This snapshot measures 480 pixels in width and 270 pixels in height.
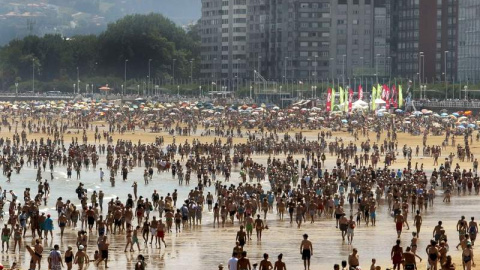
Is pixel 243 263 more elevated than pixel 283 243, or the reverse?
pixel 243 263

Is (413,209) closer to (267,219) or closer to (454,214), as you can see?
(454,214)

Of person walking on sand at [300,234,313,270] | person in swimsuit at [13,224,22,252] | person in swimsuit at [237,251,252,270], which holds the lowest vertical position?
person in swimsuit at [13,224,22,252]

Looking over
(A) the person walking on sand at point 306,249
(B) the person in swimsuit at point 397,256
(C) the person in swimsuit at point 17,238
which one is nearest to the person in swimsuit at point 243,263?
(A) the person walking on sand at point 306,249

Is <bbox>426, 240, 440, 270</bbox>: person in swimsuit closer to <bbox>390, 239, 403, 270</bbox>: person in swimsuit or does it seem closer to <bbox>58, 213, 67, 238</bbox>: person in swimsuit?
<bbox>390, 239, 403, 270</bbox>: person in swimsuit

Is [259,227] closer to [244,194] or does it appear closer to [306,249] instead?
[306,249]

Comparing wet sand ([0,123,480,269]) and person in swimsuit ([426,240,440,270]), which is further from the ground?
person in swimsuit ([426,240,440,270])

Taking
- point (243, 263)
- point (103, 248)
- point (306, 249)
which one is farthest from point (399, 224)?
point (243, 263)

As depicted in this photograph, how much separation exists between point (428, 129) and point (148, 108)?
183ft

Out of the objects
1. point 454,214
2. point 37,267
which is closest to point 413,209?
point 454,214

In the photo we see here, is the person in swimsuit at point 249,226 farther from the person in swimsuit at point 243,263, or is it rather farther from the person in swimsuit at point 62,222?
the person in swimsuit at point 243,263

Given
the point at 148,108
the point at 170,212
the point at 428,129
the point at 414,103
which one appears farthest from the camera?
the point at 148,108

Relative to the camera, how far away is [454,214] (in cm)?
5562

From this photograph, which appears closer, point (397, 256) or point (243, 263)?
point (243, 263)

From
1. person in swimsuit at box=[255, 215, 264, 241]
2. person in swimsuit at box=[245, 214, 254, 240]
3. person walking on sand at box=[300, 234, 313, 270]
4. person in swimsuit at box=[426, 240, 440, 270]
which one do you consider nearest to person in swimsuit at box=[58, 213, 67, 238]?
person in swimsuit at box=[245, 214, 254, 240]
